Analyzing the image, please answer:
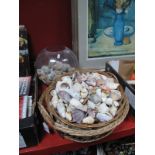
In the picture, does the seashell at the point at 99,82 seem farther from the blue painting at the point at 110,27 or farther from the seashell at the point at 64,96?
the blue painting at the point at 110,27

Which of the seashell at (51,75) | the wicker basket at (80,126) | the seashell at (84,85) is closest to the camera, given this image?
the wicker basket at (80,126)

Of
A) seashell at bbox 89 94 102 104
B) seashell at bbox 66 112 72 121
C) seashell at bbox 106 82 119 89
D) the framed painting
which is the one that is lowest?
seashell at bbox 66 112 72 121

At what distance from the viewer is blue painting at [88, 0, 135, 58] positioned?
100 cm

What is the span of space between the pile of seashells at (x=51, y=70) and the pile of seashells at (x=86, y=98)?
14cm

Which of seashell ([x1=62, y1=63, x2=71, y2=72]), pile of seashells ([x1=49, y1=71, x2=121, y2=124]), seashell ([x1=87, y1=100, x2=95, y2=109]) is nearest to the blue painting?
seashell ([x1=62, y1=63, x2=71, y2=72])

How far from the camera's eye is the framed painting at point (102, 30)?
3.24 feet

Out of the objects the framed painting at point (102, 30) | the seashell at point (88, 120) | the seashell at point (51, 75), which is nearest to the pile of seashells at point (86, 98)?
the seashell at point (88, 120)

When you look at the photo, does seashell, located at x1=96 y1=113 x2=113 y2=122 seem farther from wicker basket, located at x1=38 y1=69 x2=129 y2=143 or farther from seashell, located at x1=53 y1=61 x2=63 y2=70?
seashell, located at x1=53 y1=61 x2=63 y2=70

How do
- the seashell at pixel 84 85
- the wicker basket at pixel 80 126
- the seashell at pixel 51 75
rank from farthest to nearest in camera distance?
the seashell at pixel 51 75
the seashell at pixel 84 85
the wicker basket at pixel 80 126
